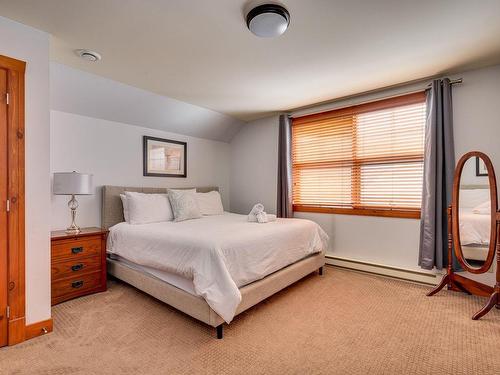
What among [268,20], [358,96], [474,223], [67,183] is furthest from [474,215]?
[67,183]

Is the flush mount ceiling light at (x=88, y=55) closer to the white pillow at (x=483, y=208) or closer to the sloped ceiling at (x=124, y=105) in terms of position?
the sloped ceiling at (x=124, y=105)

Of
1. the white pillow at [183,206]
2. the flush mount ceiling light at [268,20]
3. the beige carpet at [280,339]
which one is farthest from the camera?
the white pillow at [183,206]

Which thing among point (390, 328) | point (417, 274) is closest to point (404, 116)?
point (417, 274)

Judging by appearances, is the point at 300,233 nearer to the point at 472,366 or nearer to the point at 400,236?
the point at 400,236

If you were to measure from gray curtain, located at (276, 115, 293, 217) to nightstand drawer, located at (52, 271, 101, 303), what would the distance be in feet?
8.44

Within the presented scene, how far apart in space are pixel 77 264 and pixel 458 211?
12.7 ft

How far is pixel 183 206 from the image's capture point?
335 cm

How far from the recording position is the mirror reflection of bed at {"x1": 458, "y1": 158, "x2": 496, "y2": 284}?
2404 mm

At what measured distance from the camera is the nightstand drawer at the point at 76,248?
95.1 inches

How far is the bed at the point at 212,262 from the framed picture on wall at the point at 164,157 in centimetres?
86

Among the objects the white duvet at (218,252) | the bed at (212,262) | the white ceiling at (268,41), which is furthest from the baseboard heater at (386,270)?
the white ceiling at (268,41)

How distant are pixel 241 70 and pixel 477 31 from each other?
200 cm

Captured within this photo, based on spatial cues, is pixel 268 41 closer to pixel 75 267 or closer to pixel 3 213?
pixel 3 213

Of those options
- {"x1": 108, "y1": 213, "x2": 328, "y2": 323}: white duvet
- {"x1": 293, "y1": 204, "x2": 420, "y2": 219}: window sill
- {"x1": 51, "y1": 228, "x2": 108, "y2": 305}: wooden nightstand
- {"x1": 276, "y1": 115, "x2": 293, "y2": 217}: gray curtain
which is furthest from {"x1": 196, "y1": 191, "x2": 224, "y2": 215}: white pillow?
{"x1": 51, "y1": 228, "x2": 108, "y2": 305}: wooden nightstand
